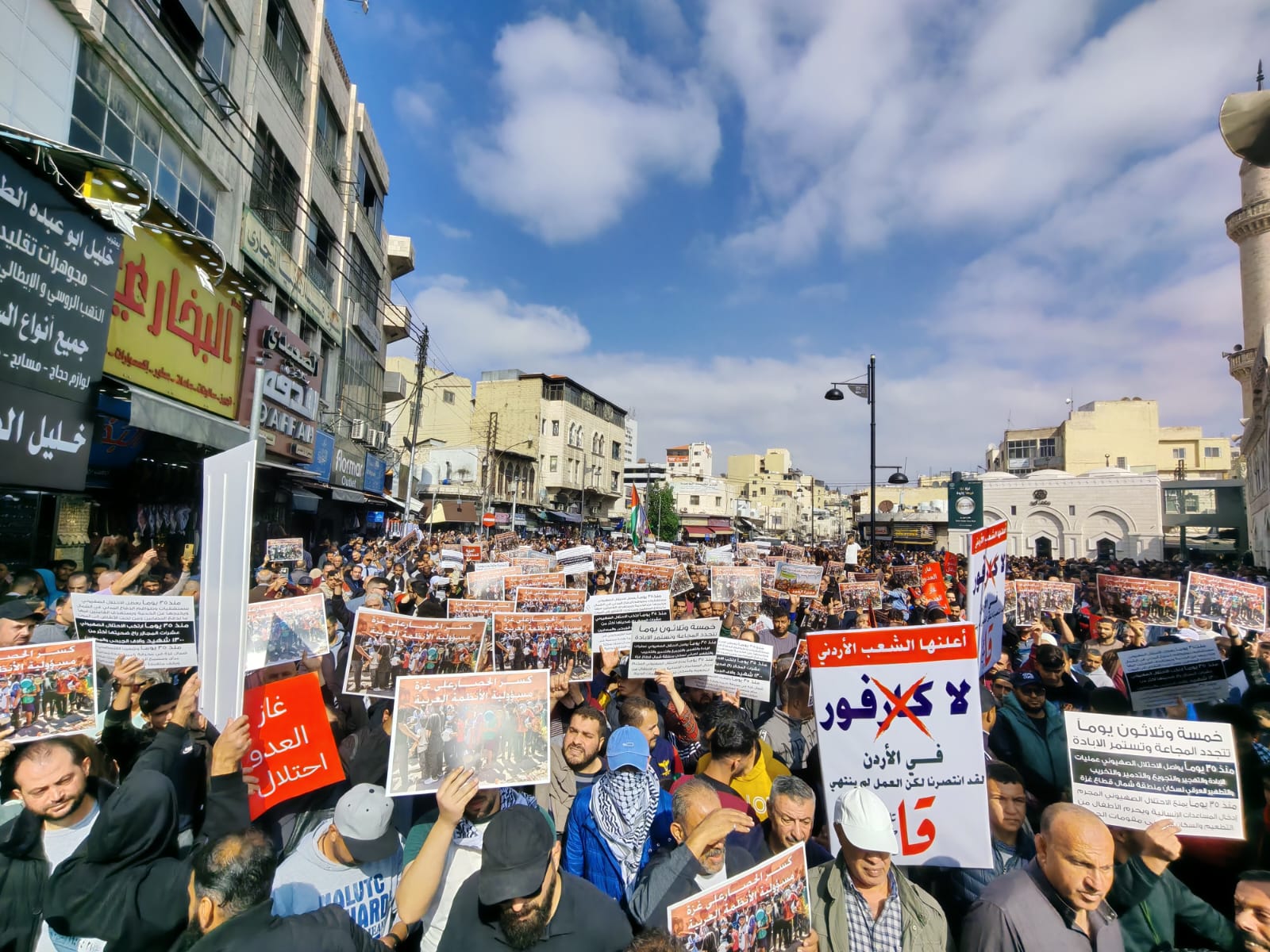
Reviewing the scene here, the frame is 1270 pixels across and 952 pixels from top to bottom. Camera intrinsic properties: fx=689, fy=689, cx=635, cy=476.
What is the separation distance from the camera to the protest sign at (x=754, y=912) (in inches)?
90.3

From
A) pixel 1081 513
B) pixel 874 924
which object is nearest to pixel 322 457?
pixel 874 924

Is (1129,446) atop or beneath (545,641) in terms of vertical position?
atop

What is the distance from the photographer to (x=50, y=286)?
7254 millimetres

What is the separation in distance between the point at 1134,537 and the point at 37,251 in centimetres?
5518

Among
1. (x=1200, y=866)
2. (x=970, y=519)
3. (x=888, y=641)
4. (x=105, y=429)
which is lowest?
(x=1200, y=866)

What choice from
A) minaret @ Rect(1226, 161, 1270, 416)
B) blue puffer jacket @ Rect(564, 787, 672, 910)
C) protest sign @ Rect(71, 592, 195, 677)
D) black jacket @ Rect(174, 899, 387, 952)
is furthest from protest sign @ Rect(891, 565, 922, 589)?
minaret @ Rect(1226, 161, 1270, 416)

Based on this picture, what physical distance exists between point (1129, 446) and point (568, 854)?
67858mm

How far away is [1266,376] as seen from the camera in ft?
89.9

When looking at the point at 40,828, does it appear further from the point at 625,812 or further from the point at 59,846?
the point at 625,812

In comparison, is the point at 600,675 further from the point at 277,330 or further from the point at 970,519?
the point at 277,330

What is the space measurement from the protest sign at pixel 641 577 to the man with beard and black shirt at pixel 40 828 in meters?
8.24

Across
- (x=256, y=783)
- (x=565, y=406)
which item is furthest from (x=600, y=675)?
(x=565, y=406)

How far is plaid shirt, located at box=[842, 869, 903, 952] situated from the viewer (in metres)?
2.66

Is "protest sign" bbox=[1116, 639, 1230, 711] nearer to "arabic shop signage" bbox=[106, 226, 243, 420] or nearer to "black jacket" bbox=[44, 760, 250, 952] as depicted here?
"black jacket" bbox=[44, 760, 250, 952]
